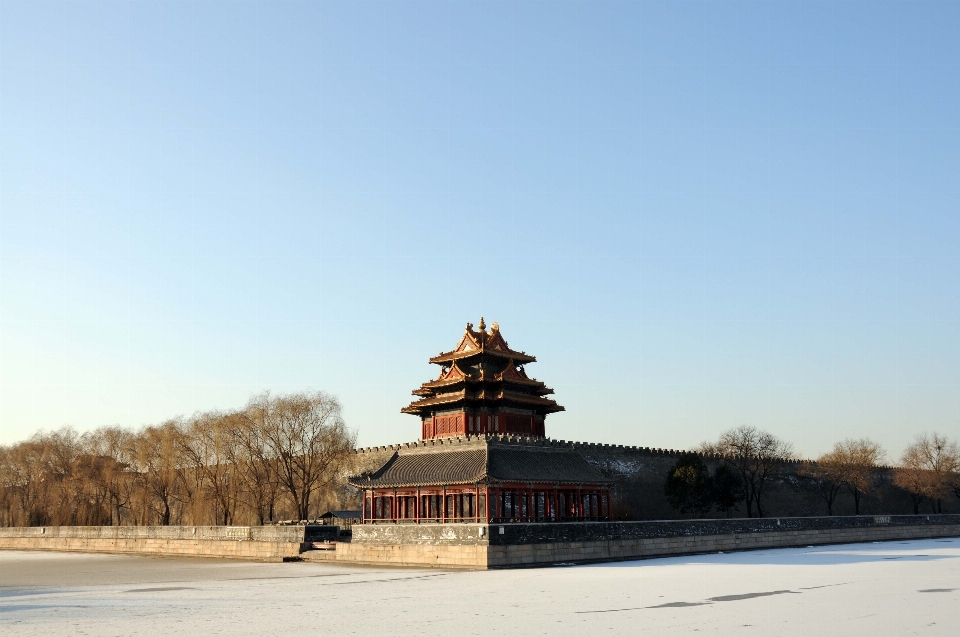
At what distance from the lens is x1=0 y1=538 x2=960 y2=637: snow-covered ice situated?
19109mm

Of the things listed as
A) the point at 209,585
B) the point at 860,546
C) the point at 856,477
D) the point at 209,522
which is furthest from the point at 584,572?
the point at 856,477

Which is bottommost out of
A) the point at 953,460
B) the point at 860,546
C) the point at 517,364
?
the point at 860,546

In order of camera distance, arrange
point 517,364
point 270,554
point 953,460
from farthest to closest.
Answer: point 953,460
point 517,364
point 270,554

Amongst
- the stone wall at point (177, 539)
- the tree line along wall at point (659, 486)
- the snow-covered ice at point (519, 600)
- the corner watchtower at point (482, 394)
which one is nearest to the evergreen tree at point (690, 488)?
the tree line along wall at point (659, 486)

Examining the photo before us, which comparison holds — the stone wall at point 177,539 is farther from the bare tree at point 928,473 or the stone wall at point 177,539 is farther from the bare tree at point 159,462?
the bare tree at point 928,473

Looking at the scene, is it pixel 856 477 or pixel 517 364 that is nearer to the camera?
pixel 517 364

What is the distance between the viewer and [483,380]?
49.8 meters

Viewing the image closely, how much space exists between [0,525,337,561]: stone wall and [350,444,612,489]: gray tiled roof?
17.6 feet

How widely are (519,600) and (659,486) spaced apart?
37364 millimetres

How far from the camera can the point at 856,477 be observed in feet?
213

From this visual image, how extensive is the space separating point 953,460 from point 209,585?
2394 inches

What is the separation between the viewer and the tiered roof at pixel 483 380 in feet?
164

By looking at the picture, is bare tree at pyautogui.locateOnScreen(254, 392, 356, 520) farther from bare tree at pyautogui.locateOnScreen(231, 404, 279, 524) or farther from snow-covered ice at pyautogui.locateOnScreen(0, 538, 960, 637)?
snow-covered ice at pyautogui.locateOnScreen(0, 538, 960, 637)

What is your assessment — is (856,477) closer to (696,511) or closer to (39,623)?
(696,511)
